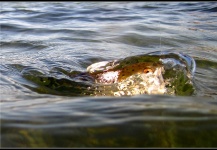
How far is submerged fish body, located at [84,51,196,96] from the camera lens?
331cm

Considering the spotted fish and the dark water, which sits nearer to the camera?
the dark water

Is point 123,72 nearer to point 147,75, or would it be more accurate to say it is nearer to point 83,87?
point 147,75

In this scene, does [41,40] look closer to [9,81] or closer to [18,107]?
[9,81]

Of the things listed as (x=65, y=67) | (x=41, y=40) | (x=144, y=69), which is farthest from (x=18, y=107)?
(x=41, y=40)

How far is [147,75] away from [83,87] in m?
0.56

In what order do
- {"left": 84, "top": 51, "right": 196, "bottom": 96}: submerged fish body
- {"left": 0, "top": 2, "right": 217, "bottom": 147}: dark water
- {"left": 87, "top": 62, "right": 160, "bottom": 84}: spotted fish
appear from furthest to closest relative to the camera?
{"left": 87, "top": 62, "right": 160, "bottom": 84}: spotted fish
{"left": 84, "top": 51, "right": 196, "bottom": 96}: submerged fish body
{"left": 0, "top": 2, "right": 217, "bottom": 147}: dark water

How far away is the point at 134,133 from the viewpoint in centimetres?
183

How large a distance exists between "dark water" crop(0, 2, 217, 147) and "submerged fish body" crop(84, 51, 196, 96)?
20cm

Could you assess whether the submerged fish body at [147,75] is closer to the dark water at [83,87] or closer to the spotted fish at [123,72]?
the spotted fish at [123,72]

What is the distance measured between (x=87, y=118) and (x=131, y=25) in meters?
5.82

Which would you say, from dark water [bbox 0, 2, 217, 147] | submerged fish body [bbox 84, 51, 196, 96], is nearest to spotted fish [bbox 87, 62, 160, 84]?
submerged fish body [bbox 84, 51, 196, 96]

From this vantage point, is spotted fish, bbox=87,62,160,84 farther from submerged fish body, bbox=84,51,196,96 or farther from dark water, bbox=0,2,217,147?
dark water, bbox=0,2,217,147

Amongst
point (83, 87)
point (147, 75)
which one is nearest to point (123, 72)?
point (147, 75)

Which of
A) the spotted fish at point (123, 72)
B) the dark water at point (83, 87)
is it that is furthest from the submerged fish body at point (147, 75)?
the dark water at point (83, 87)
